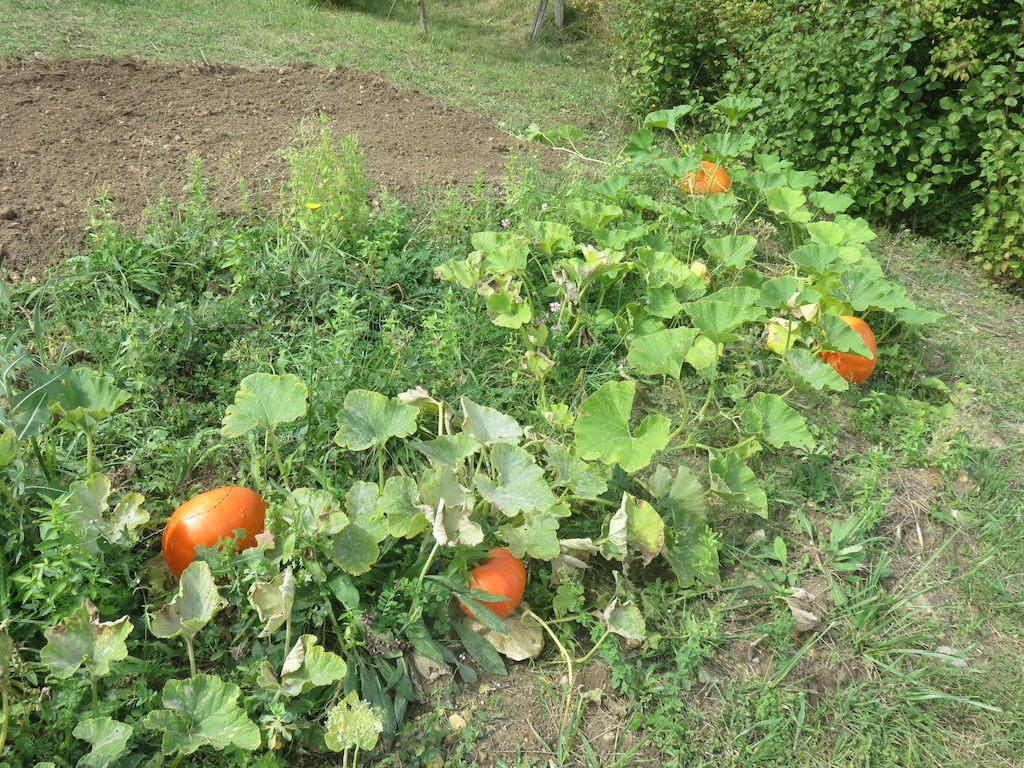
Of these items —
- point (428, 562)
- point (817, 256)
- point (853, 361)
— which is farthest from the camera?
point (817, 256)

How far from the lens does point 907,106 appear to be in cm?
431

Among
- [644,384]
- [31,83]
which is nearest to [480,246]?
[644,384]

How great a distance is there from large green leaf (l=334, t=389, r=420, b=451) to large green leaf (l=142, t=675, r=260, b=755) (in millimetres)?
757

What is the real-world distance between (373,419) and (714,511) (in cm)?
118

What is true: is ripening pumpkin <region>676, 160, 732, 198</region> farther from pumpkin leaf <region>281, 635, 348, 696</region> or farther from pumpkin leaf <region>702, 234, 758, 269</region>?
pumpkin leaf <region>281, 635, 348, 696</region>

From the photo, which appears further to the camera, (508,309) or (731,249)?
(731,249)

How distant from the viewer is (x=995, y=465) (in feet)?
9.50

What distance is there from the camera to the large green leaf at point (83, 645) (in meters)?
1.63

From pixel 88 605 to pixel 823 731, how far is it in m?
1.89

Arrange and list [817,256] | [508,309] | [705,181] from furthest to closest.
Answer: [705,181]
[817,256]
[508,309]

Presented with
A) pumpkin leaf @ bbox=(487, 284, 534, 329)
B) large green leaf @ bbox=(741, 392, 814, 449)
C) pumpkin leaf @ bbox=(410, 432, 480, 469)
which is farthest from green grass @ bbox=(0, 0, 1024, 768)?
pumpkin leaf @ bbox=(410, 432, 480, 469)

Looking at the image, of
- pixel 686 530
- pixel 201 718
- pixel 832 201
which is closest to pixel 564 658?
pixel 686 530

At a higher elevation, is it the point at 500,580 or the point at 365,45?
the point at 365,45

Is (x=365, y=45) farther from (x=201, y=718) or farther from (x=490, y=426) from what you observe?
(x=201, y=718)
